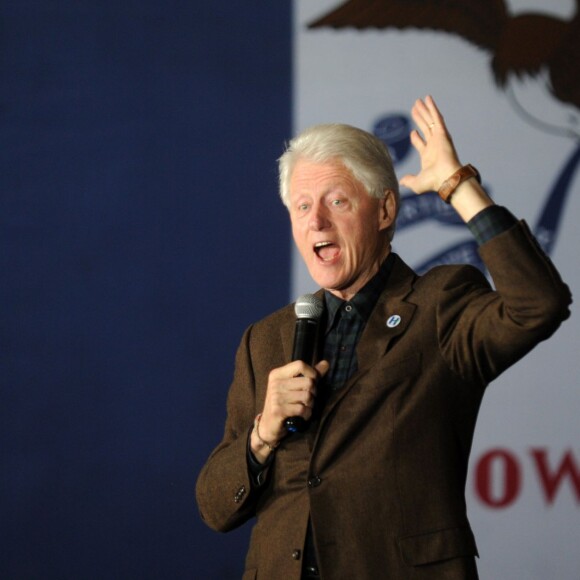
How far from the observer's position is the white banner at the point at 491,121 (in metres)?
3.59

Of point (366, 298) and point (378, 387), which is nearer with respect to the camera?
point (378, 387)

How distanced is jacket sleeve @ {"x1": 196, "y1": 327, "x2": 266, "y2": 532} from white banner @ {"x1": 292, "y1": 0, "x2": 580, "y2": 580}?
1676 mm

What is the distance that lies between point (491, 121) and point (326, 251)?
6.59 feet

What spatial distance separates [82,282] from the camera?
12.0ft

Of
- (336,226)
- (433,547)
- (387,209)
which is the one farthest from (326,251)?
(433,547)

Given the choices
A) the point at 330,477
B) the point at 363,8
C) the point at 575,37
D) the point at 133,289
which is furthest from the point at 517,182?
the point at 330,477

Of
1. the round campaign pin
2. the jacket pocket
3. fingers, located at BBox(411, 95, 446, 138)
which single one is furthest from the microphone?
fingers, located at BBox(411, 95, 446, 138)

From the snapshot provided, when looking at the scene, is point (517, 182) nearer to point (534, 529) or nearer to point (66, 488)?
point (534, 529)

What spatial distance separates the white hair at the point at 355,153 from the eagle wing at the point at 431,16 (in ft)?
6.31

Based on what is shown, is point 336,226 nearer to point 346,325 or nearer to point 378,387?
point 346,325

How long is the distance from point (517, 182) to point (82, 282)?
1.71 m

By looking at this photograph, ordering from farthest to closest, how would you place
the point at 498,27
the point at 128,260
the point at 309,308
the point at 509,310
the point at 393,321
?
the point at 498,27 < the point at 128,260 < the point at 309,308 < the point at 393,321 < the point at 509,310

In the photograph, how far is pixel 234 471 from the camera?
1.85 metres

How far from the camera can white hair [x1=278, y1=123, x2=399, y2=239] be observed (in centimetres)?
190
